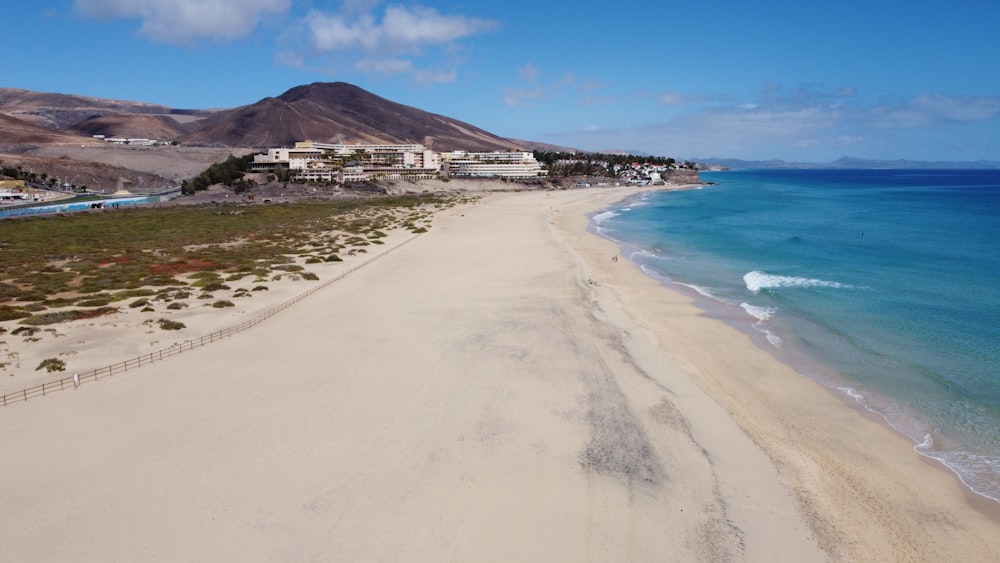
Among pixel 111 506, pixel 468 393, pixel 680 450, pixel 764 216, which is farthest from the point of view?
pixel 764 216

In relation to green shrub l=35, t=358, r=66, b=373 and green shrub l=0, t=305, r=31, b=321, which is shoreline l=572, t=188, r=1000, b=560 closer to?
green shrub l=35, t=358, r=66, b=373

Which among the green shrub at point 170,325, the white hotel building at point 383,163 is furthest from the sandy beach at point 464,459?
the white hotel building at point 383,163

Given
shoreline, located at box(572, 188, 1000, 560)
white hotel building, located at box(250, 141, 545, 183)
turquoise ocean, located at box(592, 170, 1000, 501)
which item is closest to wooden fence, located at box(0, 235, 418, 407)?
shoreline, located at box(572, 188, 1000, 560)

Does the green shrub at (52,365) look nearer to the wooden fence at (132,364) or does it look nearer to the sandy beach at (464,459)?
the wooden fence at (132,364)

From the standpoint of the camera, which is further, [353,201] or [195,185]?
[195,185]

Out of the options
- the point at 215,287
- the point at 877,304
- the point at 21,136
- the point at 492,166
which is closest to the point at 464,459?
the point at 215,287

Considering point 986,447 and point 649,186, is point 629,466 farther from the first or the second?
point 649,186

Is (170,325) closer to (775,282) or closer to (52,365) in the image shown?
(52,365)

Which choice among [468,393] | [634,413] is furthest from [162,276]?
[634,413]
